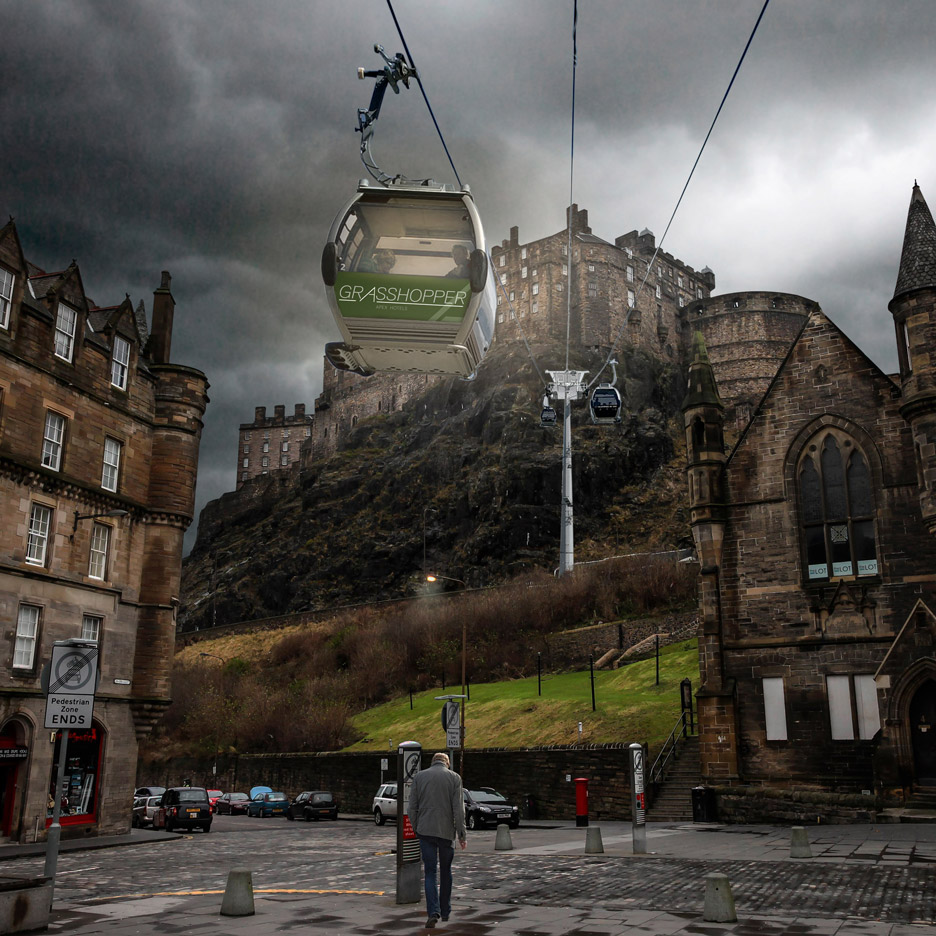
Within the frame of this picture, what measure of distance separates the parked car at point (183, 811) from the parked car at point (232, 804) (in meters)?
12.8

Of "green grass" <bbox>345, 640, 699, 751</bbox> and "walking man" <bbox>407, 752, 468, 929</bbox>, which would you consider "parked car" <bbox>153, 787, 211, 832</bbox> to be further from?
"walking man" <bbox>407, 752, 468, 929</bbox>

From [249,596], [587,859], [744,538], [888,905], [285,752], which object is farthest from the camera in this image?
[249,596]

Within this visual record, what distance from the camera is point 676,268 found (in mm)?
113250

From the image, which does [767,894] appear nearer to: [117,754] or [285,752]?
[117,754]

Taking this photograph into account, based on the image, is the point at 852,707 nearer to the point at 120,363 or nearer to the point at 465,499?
→ the point at 120,363

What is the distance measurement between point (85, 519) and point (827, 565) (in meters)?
22.1

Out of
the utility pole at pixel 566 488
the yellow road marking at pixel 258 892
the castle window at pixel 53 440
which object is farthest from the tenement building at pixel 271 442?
the yellow road marking at pixel 258 892

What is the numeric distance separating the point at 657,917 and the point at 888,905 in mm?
2889

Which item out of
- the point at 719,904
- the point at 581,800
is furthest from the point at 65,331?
the point at 719,904

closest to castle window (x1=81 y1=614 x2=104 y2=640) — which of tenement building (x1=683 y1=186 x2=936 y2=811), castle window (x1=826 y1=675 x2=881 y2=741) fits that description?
tenement building (x1=683 y1=186 x2=936 y2=811)

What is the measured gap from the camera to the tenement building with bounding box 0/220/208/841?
85.7 feet

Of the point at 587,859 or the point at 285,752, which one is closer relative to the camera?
the point at 587,859

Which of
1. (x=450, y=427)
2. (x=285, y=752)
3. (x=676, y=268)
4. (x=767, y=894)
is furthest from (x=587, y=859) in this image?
(x=676, y=268)

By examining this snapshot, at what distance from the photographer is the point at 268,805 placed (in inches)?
1698
